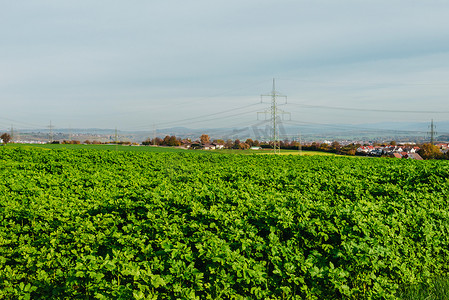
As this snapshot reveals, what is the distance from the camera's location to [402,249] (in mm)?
5273

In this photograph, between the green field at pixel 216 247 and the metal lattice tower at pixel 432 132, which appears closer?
the green field at pixel 216 247

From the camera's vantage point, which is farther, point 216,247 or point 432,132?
point 432,132

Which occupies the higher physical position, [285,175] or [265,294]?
[285,175]

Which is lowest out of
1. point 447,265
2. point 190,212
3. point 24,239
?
point 447,265

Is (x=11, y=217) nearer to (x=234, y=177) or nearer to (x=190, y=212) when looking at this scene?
(x=190, y=212)

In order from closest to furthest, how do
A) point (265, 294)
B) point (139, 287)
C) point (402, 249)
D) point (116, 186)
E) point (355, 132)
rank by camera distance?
point (139, 287) → point (265, 294) → point (402, 249) → point (116, 186) → point (355, 132)

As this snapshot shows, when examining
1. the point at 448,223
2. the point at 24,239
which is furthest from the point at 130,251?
the point at 448,223

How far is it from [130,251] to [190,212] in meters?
1.29

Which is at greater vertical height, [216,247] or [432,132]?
[432,132]

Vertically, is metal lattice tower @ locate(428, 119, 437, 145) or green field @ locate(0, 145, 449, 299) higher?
metal lattice tower @ locate(428, 119, 437, 145)

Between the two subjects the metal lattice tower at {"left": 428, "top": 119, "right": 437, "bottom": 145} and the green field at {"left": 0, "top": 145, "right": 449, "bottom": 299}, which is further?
the metal lattice tower at {"left": 428, "top": 119, "right": 437, "bottom": 145}

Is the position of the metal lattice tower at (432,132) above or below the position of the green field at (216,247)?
above

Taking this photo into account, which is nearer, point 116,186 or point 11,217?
point 11,217

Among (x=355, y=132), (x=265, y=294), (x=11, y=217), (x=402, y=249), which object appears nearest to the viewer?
(x=265, y=294)
